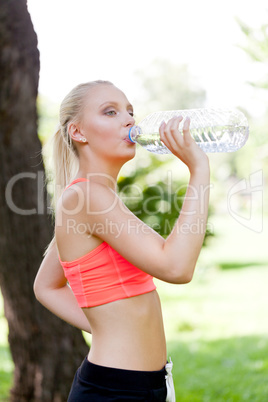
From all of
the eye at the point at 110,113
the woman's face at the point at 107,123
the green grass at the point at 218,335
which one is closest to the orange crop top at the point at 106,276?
the woman's face at the point at 107,123

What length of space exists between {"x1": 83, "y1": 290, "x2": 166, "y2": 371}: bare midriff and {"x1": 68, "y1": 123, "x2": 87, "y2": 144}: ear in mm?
562

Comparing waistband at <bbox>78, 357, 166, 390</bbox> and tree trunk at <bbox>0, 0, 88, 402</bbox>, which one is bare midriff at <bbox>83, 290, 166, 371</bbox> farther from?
tree trunk at <bbox>0, 0, 88, 402</bbox>

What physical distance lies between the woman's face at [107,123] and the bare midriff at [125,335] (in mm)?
490

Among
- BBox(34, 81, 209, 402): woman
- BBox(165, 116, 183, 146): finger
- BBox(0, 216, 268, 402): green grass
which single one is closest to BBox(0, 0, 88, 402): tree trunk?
BBox(0, 216, 268, 402): green grass

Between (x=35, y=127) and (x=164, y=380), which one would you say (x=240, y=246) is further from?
(x=164, y=380)

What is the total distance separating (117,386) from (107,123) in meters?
0.84

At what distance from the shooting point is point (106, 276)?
1.66 m

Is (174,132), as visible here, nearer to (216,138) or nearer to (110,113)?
(110,113)

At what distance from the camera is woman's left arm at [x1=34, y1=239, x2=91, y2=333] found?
2.01m

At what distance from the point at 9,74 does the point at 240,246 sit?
15693mm

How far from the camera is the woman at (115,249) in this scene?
150cm

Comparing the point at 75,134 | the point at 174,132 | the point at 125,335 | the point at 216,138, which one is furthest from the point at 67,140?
the point at 125,335

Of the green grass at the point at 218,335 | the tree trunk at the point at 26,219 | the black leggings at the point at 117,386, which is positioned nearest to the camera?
the black leggings at the point at 117,386

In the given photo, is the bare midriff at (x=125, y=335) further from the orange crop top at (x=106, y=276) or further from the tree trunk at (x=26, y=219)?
the tree trunk at (x=26, y=219)
